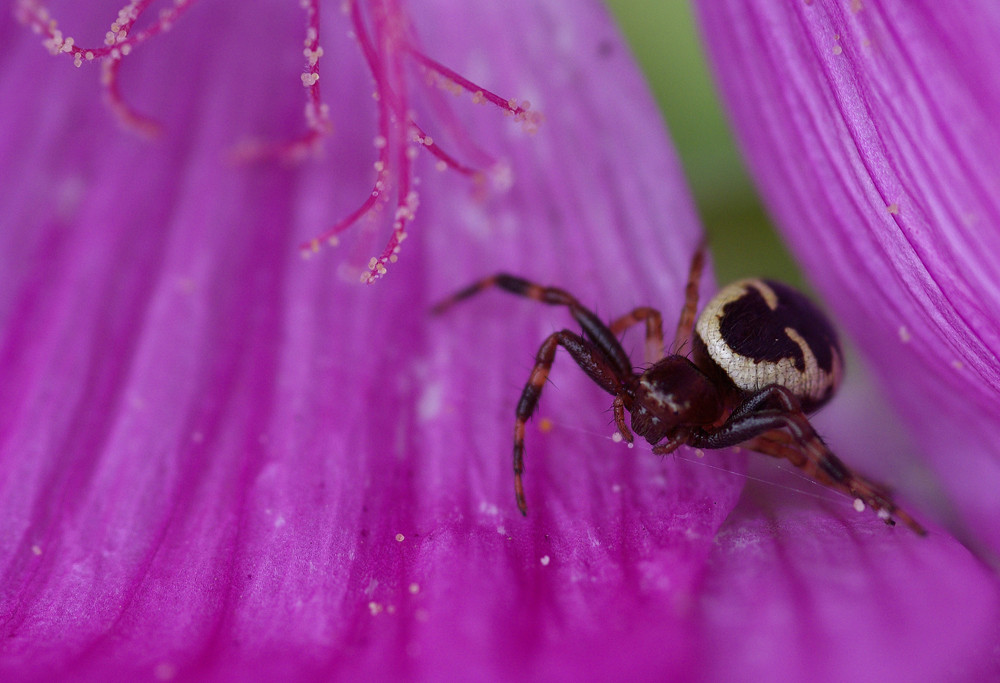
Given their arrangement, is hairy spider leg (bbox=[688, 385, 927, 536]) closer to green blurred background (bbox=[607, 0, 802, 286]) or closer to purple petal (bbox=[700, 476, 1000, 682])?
purple petal (bbox=[700, 476, 1000, 682])

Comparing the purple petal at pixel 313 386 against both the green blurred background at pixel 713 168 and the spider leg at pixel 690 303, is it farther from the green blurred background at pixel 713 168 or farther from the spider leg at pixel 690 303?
the green blurred background at pixel 713 168

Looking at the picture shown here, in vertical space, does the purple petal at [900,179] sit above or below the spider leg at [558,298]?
above

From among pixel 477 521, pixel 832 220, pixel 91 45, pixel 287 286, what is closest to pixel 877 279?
pixel 832 220

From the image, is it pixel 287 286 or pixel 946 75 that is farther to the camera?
pixel 287 286

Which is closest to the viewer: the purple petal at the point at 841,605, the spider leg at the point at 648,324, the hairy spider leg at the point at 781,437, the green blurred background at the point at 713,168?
the purple petal at the point at 841,605

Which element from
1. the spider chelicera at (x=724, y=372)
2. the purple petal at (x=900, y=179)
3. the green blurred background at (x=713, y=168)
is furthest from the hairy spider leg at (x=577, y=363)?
the green blurred background at (x=713, y=168)

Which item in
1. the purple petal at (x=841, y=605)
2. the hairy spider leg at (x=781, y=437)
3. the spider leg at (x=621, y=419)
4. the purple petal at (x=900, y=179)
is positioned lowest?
the hairy spider leg at (x=781, y=437)

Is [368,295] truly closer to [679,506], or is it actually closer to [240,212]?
[240,212]

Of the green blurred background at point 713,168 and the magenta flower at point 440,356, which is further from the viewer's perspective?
the green blurred background at point 713,168
